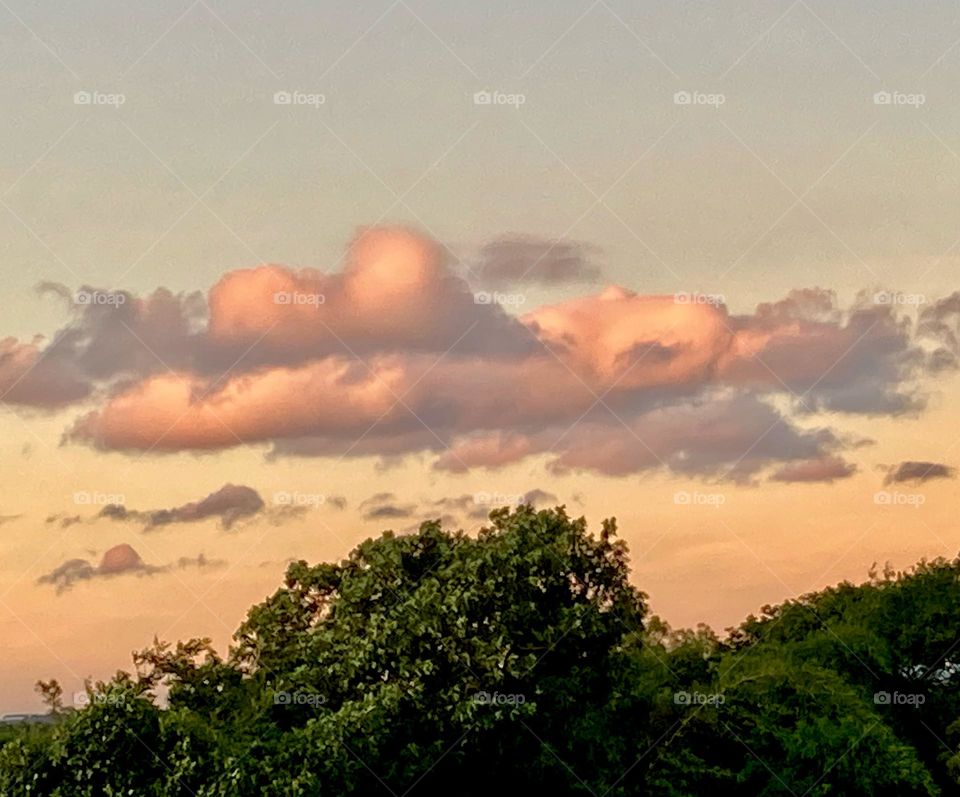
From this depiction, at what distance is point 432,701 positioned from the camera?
3425 cm

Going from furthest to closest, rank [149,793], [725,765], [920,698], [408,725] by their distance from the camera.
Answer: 1. [920,698]
2. [725,765]
3. [408,725]
4. [149,793]

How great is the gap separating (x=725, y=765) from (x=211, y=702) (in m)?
13.9

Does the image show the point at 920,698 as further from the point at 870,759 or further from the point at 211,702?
the point at 211,702

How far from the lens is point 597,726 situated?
3594 centimetres

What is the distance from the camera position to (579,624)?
1400 inches

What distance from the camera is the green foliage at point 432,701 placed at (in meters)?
32.0

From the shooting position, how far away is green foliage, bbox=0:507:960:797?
105 ft

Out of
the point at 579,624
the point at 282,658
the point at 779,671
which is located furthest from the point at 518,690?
the point at 779,671

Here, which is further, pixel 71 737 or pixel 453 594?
pixel 453 594

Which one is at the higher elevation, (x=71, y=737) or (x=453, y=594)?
(x=453, y=594)

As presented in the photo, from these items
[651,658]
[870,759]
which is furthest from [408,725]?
[870,759]

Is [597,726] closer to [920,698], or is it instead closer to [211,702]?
[211,702]

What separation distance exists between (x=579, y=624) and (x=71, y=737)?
1099cm

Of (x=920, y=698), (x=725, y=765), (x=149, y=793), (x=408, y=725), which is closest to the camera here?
(x=149, y=793)
